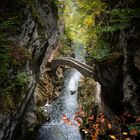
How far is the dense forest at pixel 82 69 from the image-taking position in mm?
8781

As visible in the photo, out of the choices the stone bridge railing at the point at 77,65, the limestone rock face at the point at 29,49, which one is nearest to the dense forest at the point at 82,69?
the limestone rock face at the point at 29,49

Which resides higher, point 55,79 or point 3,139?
point 55,79

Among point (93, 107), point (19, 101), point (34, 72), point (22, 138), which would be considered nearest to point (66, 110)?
point (93, 107)

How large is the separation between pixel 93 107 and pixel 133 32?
6.73 m

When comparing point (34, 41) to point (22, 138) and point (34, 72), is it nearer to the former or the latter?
point (34, 72)

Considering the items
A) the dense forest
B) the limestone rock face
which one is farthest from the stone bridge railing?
the limestone rock face

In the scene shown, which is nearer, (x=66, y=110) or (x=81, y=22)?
(x=81, y=22)

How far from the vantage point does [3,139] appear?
845 centimetres

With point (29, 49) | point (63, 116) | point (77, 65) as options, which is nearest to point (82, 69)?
point (77, 65)

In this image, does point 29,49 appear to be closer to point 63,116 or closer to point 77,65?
point 63,116

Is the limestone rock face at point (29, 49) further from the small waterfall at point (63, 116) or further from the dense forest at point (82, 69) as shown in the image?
the small waterfall at point (63, 116)

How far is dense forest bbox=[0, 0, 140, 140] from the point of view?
878 centimetres

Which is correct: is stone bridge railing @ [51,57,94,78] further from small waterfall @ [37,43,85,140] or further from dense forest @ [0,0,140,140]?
small waterfall @ [37,43,85,140]

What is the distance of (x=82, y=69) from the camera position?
69.6 feet
